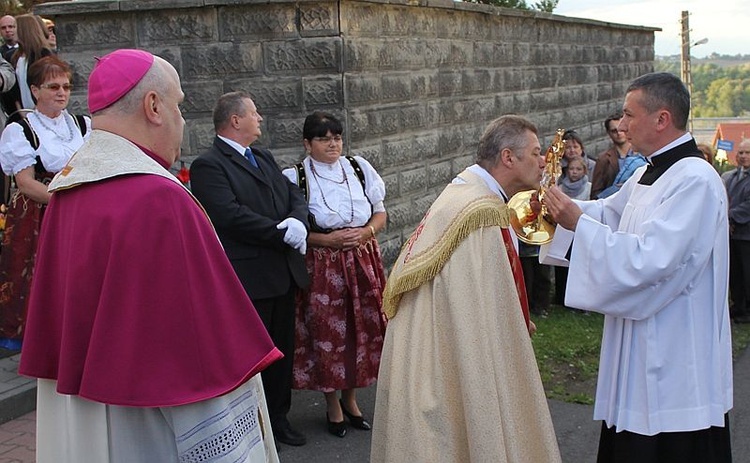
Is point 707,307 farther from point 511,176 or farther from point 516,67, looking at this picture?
point 516,67

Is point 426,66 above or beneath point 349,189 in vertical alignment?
above

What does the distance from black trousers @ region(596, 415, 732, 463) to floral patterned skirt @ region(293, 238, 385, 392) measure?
208 centimetres

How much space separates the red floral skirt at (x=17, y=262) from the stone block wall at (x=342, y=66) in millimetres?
1540

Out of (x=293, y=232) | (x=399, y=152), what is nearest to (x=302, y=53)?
(x=399, y=152)

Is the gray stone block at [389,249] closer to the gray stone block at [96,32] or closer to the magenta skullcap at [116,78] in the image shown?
the gray stone block at [96,32]

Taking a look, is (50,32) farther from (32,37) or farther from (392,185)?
(392,185)

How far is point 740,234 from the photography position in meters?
9.16

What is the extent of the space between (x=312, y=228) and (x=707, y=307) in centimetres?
262

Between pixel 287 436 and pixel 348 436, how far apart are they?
403 mm

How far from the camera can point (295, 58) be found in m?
6.78

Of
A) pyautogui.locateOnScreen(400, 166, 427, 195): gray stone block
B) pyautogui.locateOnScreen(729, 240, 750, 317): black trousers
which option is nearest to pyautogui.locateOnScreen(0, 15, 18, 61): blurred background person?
pyautogui.locateOnScreen(400, 166, 427, 195): gray stone block

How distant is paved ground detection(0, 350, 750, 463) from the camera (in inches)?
206

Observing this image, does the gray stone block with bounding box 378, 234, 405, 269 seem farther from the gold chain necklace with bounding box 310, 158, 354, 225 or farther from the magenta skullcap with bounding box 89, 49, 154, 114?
the magenta skullcap with bounding box 89, 49, 154, 114

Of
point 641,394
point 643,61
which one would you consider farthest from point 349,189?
point 643,61
